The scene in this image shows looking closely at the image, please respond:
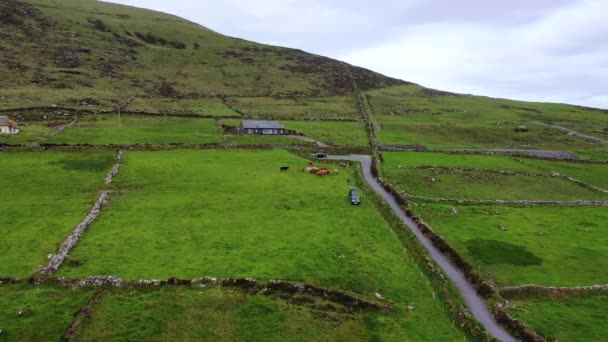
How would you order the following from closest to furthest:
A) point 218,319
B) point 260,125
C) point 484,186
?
point 218,319 → point 484,186 → point 260,125

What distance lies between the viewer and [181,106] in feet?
509

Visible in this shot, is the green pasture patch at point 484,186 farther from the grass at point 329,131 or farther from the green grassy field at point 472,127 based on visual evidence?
the green grassy field at point 472,127

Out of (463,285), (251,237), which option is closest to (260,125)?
(251,237)

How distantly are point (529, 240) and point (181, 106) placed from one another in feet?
426

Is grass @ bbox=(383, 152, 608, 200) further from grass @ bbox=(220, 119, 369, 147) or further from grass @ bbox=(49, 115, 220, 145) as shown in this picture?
grass @ bbox=(49, 115, 220, 145)

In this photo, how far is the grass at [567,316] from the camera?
34769 millimetres

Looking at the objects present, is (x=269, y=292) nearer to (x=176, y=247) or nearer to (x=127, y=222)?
(x=176, y=247)

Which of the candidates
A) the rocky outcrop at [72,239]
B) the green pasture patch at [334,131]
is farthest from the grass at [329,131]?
the rocky outcrop at [72,239]

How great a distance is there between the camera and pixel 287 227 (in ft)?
177

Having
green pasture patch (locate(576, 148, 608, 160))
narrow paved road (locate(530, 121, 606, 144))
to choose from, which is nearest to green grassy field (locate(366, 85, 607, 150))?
narrow paved road (locate(530, 121, 606, 144))

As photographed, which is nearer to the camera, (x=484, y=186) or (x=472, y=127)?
(x=484, y=186)

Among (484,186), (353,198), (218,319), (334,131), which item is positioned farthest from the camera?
(334,131)

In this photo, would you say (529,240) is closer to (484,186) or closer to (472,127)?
(484,186)

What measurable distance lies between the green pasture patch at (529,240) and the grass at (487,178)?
778 centimetres
